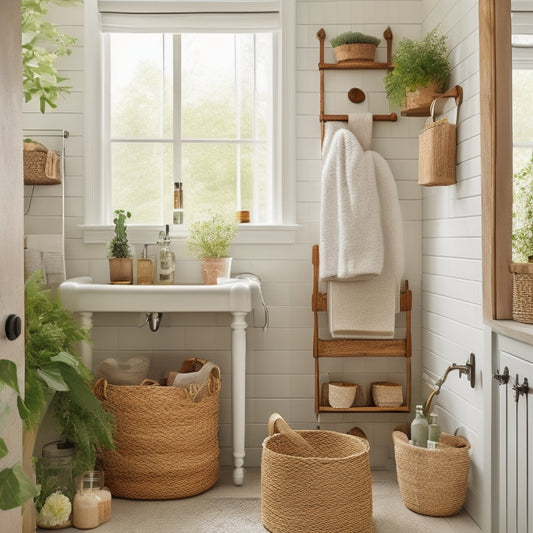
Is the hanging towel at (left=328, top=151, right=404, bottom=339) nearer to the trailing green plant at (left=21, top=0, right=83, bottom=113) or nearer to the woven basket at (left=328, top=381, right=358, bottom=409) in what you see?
the woven basket at (left=328, top=381, right=358, bottom=409)

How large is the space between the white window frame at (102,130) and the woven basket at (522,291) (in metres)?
1.41

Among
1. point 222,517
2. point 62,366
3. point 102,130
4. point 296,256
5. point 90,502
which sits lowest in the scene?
point 222,517

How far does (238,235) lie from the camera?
12.8 feet

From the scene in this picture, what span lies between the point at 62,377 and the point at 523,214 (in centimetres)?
173

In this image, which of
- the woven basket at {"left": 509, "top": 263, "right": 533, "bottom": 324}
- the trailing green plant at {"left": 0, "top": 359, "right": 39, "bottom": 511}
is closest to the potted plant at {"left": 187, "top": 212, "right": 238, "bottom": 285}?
the woven basket at {"left": 509, "top": 263, "right": 533, "bottom": 324}

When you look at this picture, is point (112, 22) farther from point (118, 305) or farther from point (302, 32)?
point (118, 305)

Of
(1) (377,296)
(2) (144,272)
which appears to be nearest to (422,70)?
(1) (377,296)

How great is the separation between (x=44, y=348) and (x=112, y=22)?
1.90 metres

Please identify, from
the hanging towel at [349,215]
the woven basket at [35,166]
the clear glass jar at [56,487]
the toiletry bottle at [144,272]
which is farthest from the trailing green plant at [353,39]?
the clear glass jar at [56,487]

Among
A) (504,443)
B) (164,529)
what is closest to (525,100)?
(504,443)

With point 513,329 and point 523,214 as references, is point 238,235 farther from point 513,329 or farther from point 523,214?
point 513,329

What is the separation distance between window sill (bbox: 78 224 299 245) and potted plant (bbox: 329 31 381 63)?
90 centimetres

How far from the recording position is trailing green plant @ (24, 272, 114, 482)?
274cm

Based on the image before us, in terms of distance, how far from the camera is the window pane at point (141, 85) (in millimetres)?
4031
